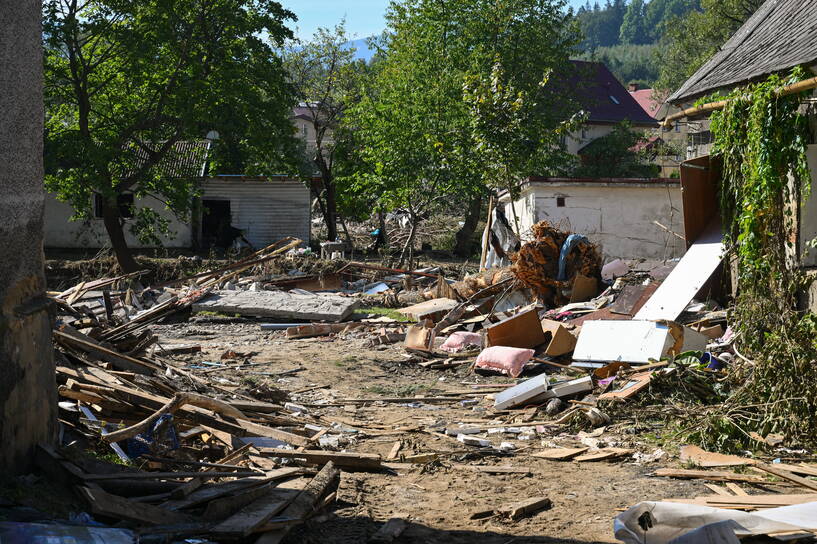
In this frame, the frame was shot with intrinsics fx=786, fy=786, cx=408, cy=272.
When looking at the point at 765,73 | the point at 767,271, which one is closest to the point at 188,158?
the point at 765,73

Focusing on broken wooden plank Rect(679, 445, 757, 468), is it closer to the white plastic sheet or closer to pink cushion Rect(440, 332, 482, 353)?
the white plastic sheet

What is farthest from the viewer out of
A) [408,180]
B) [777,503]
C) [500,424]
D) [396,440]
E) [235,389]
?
[408,180]

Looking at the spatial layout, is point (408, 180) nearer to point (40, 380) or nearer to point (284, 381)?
point (284, 381)

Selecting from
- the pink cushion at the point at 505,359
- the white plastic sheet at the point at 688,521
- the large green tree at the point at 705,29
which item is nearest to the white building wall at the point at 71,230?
the pink cushion at the point at 505,359

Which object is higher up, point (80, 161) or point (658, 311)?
point (80, 161)

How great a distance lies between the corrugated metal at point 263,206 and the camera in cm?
3409

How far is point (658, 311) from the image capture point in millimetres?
11906

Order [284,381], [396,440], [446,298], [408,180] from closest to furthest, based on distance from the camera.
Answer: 1. [396,440]
2. [284,381]
3. [446,298]
4. [408,180]

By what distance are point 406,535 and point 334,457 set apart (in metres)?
1.48

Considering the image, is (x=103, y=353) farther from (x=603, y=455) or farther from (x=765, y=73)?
(x=765, y=73)

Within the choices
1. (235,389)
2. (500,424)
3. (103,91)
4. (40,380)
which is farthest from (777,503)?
(103,91)

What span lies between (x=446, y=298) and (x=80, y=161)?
38.9ft

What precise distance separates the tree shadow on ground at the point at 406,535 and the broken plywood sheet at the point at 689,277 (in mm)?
7144

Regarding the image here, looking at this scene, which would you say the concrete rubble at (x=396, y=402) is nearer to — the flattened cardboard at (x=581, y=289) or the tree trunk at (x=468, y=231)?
the flattened cardboard at (x=581, y=289)
